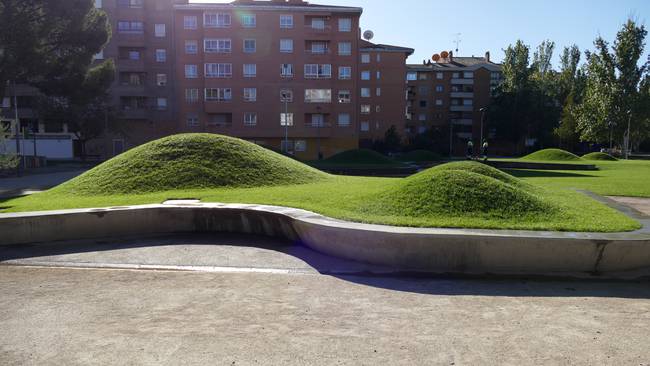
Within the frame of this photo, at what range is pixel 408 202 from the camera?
8.73m

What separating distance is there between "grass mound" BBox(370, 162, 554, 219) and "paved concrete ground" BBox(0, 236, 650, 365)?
1.91 meters

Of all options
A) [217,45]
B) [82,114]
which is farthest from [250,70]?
[82,114]

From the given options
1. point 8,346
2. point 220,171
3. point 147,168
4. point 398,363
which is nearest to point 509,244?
point 398,363

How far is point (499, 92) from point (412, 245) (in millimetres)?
83695

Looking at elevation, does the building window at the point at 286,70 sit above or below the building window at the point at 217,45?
Answer: below

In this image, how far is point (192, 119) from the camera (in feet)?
185

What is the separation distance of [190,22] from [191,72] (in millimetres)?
5697

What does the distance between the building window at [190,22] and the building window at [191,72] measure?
4451mm

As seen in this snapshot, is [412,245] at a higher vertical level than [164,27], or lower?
lower

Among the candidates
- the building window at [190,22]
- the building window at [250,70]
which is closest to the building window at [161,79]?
the building window at [190,22]

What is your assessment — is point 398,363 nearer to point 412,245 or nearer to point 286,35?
point 412,245

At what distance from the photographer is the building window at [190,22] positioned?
55.1m

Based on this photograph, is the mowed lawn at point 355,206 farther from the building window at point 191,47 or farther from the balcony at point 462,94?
the balcony at point 462,94

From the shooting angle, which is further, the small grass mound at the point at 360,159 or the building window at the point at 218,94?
the building window at the point at 218,94
